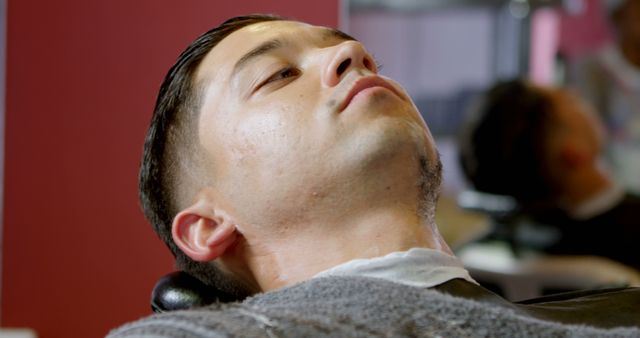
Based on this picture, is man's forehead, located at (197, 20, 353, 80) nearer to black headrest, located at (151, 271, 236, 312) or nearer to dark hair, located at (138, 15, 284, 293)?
dark hair, located at (138, 15, 284, 293)

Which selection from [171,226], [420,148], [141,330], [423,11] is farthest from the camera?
[423,11]

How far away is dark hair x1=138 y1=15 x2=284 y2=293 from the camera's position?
1.36 meters

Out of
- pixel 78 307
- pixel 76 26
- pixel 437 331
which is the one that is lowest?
pixel 78 307

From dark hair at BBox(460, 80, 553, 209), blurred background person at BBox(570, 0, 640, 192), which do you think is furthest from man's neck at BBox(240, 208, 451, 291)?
blurred background person at BBox(570, 0, 640, 192)

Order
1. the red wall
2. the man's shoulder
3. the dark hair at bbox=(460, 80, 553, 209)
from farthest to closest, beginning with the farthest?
the dark hair at bbox=(460, 80, 553, 209)
the red wall
the man's shoulder

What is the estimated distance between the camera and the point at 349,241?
1211mm

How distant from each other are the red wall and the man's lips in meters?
0.44

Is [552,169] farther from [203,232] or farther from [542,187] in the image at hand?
[203,232]

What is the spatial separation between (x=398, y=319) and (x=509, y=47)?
298 cm

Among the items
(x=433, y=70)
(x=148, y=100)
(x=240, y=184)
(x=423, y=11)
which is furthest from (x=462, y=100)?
(x=240, y=184)

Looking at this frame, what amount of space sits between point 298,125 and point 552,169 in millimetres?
2228

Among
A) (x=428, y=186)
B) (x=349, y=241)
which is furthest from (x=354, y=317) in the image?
(x=428, y=186)

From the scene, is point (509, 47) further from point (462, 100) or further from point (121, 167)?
point (121, 167)

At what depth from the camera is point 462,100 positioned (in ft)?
13.0
